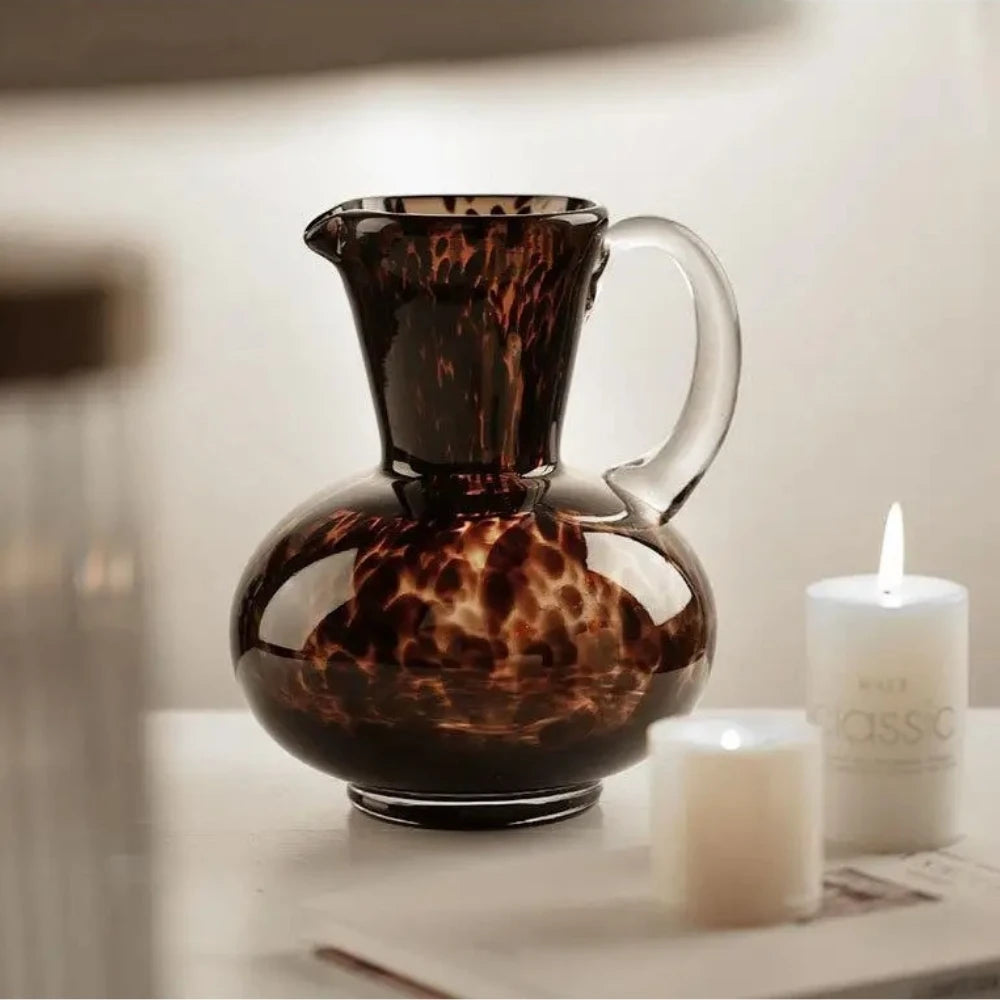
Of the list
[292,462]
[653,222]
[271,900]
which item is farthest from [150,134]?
[271,900]

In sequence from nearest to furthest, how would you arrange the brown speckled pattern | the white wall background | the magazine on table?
1. the magazine on table
2. the brown speckled pattern
3. the white wall background

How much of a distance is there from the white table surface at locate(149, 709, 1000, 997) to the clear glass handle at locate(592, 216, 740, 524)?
124 mm

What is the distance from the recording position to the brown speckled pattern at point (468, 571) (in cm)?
63

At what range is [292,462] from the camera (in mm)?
1088

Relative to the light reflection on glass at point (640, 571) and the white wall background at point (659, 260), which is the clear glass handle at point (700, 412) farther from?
the white wall background at point (659, 260)

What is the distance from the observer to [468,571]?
2.07 feet

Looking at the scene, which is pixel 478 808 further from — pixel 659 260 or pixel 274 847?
pixel 659 260

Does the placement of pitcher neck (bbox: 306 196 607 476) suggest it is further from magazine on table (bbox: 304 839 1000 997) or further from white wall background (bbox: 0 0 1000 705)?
white wall background (bbox: 0 0 1000 705)

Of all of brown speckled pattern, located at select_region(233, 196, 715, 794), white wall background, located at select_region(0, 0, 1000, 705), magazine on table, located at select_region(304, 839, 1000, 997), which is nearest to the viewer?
magazine on table, located at select_region(304, 839, 1000, 997)

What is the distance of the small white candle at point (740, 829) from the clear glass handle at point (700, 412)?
0.15m

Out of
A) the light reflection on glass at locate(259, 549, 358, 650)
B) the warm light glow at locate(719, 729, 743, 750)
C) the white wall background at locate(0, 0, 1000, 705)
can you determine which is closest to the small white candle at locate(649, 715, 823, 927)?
the warm light glow at locate(719, 729, 743, 750)

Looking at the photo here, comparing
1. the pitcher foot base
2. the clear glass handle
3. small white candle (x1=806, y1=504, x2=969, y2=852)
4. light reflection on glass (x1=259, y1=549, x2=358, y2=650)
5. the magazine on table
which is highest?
the clear glass handle

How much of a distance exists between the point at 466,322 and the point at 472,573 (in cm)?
9

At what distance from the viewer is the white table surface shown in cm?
56
